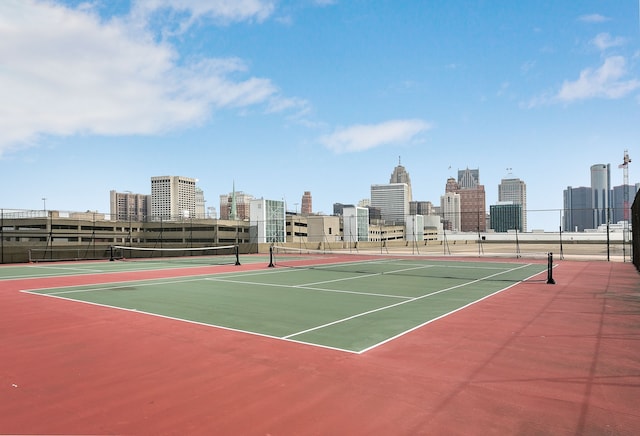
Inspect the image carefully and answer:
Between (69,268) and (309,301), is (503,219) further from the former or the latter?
(309,301)

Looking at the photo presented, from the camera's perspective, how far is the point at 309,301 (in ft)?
41.4

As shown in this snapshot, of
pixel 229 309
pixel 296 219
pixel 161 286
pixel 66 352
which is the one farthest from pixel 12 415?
pixel 296 219

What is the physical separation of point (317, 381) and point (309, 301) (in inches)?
272

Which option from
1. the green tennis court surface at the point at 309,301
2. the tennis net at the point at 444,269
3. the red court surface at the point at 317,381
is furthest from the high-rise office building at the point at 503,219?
the red court surface at the point at 317,381

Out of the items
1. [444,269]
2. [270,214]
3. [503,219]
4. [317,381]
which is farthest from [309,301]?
[503,219]

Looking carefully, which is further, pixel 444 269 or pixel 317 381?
pixel 444 269

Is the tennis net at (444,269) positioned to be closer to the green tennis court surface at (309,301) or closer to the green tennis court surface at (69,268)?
the green tennis court surface at (309,301)

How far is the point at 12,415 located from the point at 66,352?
8.30 feet

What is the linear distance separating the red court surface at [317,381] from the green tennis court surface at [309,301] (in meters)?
0.76

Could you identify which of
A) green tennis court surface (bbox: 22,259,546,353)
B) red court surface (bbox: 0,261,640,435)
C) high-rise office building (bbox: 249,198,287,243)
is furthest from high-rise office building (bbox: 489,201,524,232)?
red court surface (bbox: 0,261,640,435)

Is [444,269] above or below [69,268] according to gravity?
below

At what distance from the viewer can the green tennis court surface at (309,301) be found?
28.7ft

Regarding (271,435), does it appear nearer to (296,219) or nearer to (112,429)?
(112,429)

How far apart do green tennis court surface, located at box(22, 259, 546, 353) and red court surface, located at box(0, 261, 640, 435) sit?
2.49 ft
